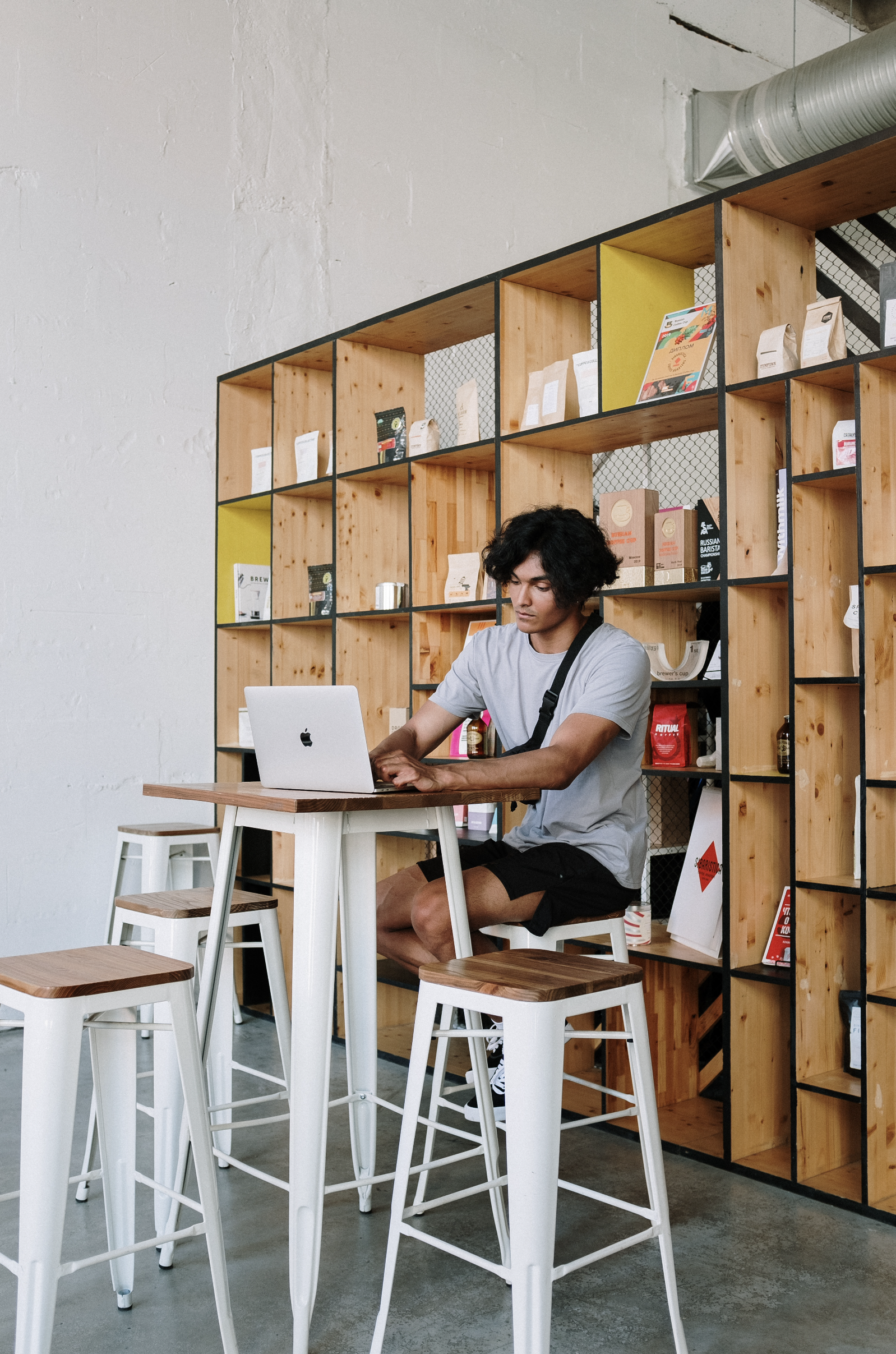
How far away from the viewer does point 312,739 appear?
2.15 metres

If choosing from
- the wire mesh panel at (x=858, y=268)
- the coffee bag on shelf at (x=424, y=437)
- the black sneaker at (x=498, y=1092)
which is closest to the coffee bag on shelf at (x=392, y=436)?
the coffee bag on shelf at (x=424, y=437)

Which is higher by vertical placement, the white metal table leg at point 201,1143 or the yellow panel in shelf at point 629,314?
the yellow panel in shelf at point 629,314

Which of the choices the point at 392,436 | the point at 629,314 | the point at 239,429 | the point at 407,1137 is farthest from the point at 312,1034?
the point at 239,429

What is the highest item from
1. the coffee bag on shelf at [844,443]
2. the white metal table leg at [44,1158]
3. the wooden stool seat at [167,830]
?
the coffee bag on shelf at [844,443]

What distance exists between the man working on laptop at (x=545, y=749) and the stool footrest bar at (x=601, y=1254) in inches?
28.7

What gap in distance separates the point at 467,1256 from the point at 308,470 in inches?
119

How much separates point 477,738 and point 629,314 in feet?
4.26

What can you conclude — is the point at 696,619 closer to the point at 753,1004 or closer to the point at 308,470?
the point at 753,1004

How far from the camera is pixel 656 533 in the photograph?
318 cm

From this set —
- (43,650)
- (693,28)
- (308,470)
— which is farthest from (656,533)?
(693,28)

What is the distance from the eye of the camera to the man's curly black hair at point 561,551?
2.75 m

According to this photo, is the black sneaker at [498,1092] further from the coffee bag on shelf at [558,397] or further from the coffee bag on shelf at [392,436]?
the coffee bag on shelf at [392,436]

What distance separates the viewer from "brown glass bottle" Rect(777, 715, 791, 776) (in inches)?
113

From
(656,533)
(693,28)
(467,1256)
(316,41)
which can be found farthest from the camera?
(693,28)
